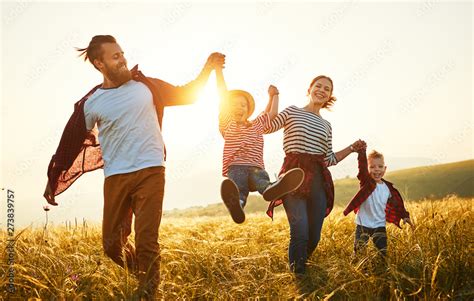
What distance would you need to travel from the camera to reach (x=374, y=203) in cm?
599

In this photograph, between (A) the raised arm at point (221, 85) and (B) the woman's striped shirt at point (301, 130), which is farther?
(B) the woman's striped shirt at point (301, 130)

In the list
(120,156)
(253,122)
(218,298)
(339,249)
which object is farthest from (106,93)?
(339,249)

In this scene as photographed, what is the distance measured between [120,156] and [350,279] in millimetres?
2467

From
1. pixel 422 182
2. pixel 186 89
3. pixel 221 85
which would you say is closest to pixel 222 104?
pixel 221 85

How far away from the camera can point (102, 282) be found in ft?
15.4

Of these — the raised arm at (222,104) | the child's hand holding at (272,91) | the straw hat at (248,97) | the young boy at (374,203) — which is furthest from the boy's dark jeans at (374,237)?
the raised arm at (222,104)

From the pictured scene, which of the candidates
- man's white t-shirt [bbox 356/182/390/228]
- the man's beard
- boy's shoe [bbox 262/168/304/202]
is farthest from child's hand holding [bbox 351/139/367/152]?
the man's beard

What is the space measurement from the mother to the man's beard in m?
1.74

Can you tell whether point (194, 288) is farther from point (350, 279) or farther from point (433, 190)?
point (433, 190)

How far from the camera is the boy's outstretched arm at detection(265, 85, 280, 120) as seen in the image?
5.45 meters

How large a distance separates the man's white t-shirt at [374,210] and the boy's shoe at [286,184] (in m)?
1.34

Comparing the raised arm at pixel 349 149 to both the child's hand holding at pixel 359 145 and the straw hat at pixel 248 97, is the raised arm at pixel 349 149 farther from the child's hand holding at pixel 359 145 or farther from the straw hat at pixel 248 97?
the straw hat at pixel 248 97

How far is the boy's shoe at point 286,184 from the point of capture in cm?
507

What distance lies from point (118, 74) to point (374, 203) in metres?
3.49
